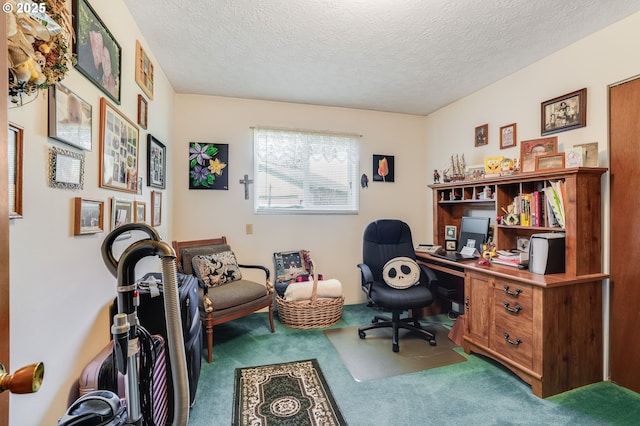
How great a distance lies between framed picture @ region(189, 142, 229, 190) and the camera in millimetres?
3172

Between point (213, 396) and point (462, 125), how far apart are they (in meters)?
3.44

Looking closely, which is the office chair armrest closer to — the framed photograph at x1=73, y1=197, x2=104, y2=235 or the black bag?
the black bag

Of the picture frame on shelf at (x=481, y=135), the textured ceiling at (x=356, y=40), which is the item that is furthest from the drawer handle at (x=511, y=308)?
the textured ceiling at (x=356, y=40)

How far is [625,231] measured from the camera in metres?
1.94

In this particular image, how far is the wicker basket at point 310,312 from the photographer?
2.91 m

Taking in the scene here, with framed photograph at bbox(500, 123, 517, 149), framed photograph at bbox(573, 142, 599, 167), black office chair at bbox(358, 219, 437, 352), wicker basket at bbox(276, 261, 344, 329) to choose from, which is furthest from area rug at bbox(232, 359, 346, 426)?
framed photograph at bbox(500, 123, 517, 149)

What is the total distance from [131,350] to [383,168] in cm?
330

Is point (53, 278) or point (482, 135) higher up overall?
point (482, 135)

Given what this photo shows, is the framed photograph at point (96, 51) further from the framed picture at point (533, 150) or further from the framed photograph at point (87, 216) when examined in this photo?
the framed picture at point (533, 150)

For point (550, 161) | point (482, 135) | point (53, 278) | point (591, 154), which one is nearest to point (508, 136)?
point (482, 135)

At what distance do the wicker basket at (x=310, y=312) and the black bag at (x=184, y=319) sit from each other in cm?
111

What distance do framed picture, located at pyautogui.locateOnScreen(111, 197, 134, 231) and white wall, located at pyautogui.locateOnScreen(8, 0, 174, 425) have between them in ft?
0.17

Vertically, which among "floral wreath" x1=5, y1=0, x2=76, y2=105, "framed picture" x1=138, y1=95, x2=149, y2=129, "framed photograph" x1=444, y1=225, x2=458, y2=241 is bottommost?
"framed photograph" x1=444, y1=225, x2=458, y2=241

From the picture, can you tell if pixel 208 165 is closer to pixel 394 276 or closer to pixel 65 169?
pixel 65 169
